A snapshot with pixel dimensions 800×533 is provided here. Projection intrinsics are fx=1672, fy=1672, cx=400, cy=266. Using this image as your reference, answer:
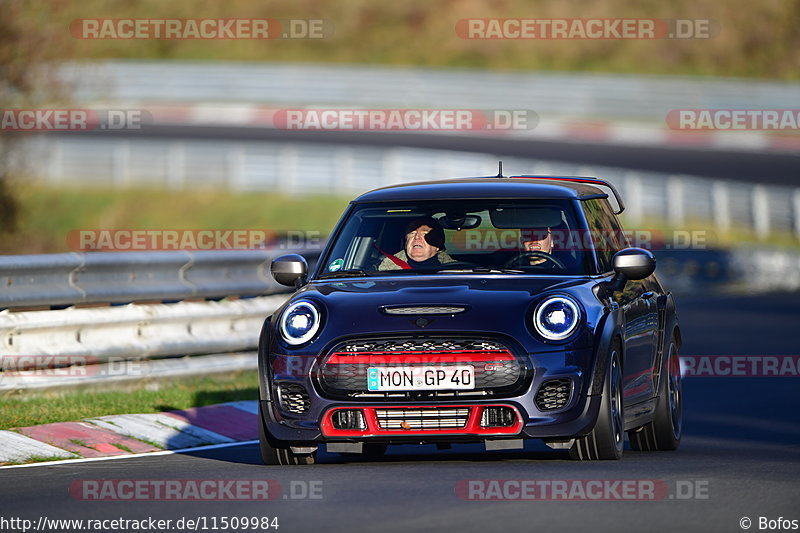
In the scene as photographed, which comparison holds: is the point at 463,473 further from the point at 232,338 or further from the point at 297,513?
the point at 232,338

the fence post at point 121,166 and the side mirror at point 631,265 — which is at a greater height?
the fence post at point 121,166

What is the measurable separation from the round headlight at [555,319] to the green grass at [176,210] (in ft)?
79.2

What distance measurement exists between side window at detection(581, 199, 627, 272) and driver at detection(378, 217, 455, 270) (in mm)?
895

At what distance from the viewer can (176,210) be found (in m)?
35.5

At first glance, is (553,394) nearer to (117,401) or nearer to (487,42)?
(117,401)

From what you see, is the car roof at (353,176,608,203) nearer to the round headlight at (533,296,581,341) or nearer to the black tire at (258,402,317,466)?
the round headlight at (533,296,581,341)

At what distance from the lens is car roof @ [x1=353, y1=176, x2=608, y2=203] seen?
33.0 ft

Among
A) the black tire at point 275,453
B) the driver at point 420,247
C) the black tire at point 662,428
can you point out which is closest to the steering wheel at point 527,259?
the driver at point 420,247

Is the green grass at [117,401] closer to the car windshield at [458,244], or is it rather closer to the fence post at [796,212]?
the car windshield at [458,244]

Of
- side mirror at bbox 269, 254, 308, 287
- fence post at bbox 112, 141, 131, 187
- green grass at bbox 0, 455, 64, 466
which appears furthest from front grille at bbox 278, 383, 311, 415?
fence post at bbox 112, 141, 131, 187

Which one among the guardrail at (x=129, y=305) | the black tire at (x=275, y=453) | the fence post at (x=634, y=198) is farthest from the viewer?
the fence post at (x=634, y=198)

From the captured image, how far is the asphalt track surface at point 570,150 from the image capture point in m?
40.0

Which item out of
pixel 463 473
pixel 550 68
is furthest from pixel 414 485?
pixel 550 68

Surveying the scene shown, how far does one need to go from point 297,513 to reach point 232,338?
6.63 metres
